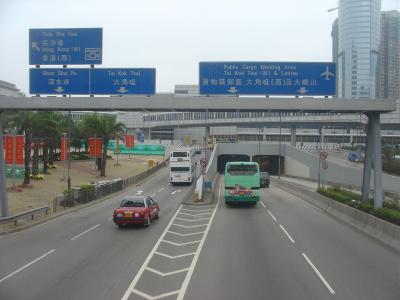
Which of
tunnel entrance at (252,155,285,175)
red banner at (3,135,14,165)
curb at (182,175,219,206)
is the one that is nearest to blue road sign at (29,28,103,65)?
red banner at (3,135,14,165)

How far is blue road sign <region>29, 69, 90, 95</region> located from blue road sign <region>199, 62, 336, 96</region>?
6555 mm

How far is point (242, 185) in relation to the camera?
109 feet

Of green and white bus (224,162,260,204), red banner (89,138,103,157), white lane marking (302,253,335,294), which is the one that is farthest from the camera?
red banner (89,138,103,157)

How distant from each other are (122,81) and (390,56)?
52.9 metres

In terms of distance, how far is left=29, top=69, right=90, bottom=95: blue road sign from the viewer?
26.2 meters

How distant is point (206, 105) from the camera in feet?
85.5

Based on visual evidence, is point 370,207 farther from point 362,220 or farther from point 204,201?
point 204,201

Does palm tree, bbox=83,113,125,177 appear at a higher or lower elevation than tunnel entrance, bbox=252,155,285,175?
higher

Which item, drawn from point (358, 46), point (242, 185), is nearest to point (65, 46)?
point (242, 185)

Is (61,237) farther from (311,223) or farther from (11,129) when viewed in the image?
(11,129)

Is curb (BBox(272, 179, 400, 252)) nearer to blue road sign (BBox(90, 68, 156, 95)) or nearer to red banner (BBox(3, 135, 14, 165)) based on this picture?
blue road sign (BBox(90, 68, 156, 95))

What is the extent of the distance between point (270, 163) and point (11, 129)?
62301mm

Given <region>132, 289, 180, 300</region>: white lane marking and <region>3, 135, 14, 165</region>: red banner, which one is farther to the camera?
<region>3, 135, 14, 165</region>: red banner

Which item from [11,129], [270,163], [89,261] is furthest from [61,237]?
[270,163]
